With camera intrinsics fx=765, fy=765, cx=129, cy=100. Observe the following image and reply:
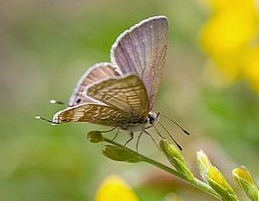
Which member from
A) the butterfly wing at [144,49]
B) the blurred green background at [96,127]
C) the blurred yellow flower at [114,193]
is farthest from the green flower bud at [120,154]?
the blurred green background at [96,127]

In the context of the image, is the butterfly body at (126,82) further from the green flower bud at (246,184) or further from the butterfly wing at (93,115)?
the green flower bud at (246,184)

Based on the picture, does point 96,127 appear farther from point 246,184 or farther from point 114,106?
point 246,184

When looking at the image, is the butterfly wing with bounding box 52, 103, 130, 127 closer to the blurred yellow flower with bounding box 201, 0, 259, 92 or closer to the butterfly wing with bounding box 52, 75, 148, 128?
the butterfly wing with bounding box 52, 75, 148, 128

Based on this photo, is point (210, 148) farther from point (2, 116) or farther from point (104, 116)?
point (2, 116)

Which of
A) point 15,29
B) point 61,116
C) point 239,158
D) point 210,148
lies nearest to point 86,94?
point 61,116

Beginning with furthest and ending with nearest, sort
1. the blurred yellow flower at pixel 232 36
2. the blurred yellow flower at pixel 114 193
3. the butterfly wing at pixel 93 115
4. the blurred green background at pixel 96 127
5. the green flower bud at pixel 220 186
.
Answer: the blurred yellow flower at pixel 232 36 < the blurred green background at pixel 96 127 < the blurred yellow flower at pixel 114 193 < the butterfly wing at pixel 93 115 < the green flower bud at pixel 220 186

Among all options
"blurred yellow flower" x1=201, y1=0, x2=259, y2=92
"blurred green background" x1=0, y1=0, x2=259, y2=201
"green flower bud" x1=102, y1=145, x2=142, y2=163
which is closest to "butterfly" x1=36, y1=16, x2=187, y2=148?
"green flower bud" x1=102, y1=145, x2=142, y2=163

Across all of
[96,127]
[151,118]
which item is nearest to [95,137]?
[151,118]
